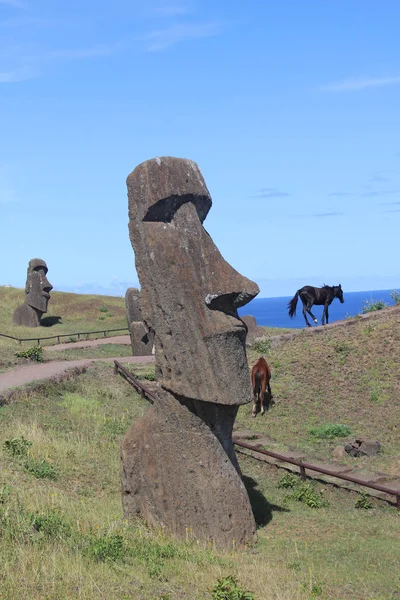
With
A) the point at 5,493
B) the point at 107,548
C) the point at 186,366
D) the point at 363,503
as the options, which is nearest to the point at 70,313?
the point at 363,503

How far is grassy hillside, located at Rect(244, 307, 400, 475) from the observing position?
18422 millimetres

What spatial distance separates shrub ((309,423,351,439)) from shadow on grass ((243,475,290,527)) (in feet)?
15.0

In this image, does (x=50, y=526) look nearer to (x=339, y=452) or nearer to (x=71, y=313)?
(x=339, y=452)

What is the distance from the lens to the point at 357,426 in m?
19.4

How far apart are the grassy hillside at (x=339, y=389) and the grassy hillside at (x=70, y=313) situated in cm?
1876

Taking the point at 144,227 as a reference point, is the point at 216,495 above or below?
below

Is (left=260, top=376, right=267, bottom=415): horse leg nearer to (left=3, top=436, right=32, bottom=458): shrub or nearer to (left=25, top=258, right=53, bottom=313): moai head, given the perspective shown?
(left=3, top=436, right=32, bottom=458): shrub

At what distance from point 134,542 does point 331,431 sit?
10.2 m

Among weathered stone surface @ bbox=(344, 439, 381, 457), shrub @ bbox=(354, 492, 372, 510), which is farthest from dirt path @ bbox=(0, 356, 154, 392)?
shrub @ bbox=(354, 492, 372, 510)

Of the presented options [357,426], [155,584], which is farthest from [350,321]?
[155,584]

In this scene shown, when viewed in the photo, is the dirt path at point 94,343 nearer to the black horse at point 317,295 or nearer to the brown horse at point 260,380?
the black horse at point 317,295

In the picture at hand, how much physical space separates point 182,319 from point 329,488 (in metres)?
5.79

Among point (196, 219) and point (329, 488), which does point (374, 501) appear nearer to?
point (329, 488)

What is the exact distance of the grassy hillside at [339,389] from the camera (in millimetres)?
18422
